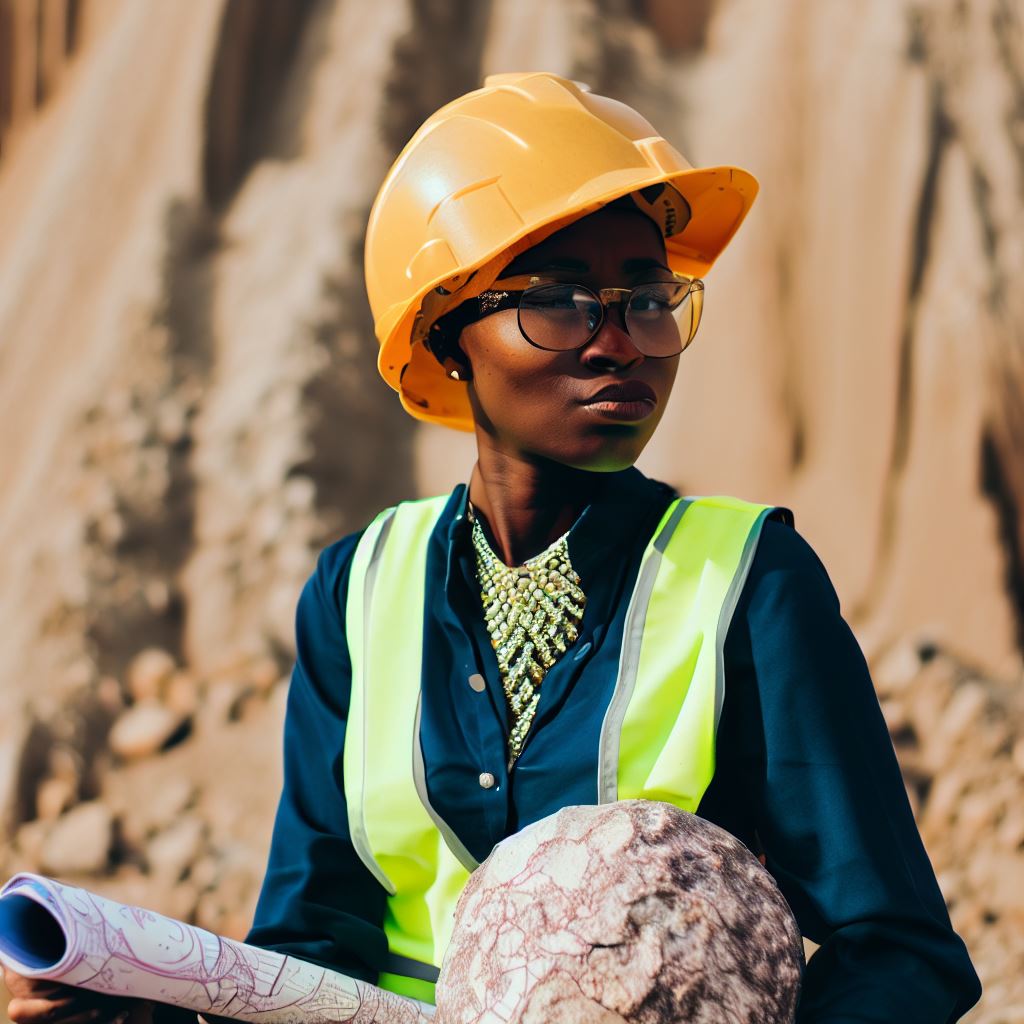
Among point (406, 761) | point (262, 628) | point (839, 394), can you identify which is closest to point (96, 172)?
point (262, 628)

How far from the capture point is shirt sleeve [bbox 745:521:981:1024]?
1.67m

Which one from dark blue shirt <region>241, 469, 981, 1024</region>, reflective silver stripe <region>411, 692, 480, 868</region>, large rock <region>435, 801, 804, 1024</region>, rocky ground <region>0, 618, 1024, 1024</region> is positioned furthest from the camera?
rocky ground <region>0, 618, 1024, 1024</region>

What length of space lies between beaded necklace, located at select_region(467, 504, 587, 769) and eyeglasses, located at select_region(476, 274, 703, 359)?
30 cm

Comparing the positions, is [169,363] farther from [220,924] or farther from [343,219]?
[220,924]

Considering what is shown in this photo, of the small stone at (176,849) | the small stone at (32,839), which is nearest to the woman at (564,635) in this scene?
the small stone at (176,849)

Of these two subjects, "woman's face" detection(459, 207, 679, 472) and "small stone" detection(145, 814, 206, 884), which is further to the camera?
"small stone" detection(145, 814, 206, 884)

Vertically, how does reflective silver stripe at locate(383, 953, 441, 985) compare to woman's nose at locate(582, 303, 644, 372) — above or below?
below

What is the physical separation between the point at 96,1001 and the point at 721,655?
34.1 inches

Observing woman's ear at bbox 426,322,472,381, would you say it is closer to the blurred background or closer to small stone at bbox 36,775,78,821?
the blurred background

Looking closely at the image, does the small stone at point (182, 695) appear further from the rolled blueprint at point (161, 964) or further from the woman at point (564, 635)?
the rolled blueprint at point (161, 964)

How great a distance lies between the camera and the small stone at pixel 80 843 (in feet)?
15.5

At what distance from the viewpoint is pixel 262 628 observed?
5.47 meters

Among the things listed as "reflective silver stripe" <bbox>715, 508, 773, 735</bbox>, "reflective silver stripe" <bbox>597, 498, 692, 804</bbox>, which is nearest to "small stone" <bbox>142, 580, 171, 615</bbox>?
"reflective silver stripe" <bbox>597, 498, 692, 804</bbox>

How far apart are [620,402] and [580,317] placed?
0.13 meters
